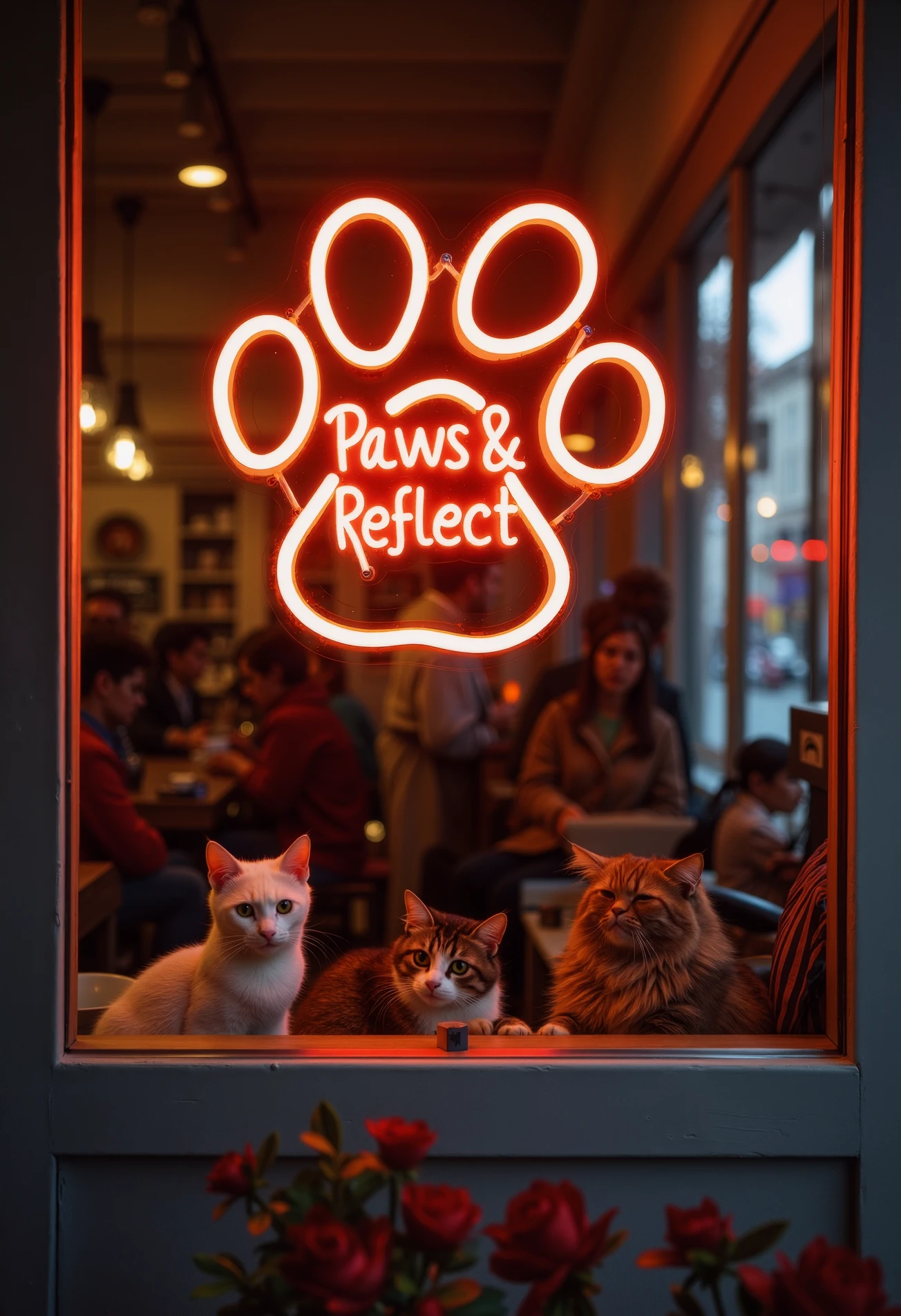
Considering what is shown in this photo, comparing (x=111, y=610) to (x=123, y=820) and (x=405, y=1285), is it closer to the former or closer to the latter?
(x=123, y=820)

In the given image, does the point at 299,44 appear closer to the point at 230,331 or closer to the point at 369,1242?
the point at 230,331

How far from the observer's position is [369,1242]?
3.44 ft

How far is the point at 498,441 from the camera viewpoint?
1902 millimetres

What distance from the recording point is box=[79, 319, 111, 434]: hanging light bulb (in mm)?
5395

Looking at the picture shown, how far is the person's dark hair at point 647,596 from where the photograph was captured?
15.1ft

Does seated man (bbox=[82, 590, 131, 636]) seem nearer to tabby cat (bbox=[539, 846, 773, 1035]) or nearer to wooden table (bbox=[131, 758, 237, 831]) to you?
wooden table (bbox=[131, 758, 237, 831])

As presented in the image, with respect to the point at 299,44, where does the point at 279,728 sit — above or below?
below

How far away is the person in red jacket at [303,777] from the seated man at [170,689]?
239 centimetres

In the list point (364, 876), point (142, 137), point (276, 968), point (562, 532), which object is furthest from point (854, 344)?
point (142, 137)

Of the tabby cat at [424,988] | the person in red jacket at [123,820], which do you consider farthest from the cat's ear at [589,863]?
the person in red jacket at [123,820]

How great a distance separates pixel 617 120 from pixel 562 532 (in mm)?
4230

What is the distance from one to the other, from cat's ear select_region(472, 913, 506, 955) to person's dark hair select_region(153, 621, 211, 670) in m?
4.90

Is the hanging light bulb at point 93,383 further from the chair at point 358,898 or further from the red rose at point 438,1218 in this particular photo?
the red rose at point 438,1218

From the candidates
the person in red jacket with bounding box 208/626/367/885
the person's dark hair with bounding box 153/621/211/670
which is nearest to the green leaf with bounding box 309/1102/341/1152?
the person in red jacket with bounding box 208/626/367/885
